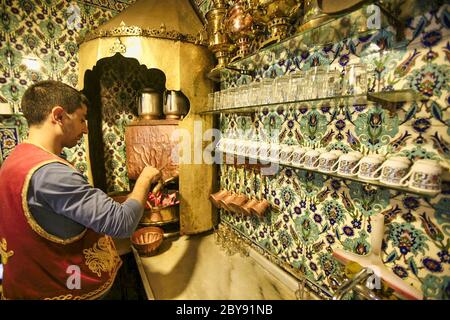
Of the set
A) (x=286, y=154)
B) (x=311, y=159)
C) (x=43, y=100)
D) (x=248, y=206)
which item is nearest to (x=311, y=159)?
(x=311, y=159)

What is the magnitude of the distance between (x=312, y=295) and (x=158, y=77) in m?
2.31

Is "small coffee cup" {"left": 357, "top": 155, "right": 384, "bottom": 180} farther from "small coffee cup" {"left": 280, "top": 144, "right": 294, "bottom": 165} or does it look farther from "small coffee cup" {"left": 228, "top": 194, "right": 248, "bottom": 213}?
"small coffee cup" {"left": 228, "top": 194, "right": 248, "bottom": 213}

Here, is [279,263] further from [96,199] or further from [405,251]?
[96,199]

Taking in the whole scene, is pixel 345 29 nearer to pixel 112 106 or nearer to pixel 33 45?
pixel 112 106

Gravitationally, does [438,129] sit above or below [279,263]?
above

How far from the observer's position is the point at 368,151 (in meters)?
0.92

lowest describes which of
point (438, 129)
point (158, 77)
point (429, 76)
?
point (438, 129)

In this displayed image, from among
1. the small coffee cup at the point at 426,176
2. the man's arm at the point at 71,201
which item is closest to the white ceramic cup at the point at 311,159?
the small coffee cup at the point at 426,176

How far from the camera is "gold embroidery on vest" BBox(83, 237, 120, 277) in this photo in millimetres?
1136

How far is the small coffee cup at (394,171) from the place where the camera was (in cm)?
74

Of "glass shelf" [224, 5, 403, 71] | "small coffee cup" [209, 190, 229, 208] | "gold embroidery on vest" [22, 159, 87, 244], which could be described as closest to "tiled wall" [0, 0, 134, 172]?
"gold embroidery on vest" [22, 159, 87, 244]

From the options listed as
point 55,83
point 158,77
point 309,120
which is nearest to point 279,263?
point 309,120

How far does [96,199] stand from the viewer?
983mm

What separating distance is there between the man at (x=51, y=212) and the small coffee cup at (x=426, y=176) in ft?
3.78
